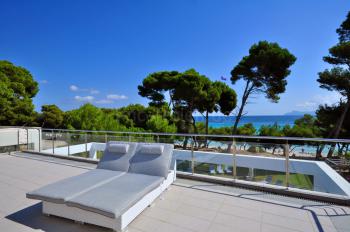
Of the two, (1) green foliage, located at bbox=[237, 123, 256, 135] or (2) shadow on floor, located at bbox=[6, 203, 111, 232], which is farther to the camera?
(1) green foliage, located at bbox=[237, 123, 256, 135]

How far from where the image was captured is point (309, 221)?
259 centimetres

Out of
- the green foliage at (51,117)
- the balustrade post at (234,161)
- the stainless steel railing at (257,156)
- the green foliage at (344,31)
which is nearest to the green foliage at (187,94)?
the green foliage at (344,31)

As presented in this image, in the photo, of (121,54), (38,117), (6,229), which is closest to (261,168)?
(6,229)

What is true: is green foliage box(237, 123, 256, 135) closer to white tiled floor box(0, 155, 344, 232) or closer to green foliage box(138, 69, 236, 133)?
green foliage box(138, 69, 236, 133)

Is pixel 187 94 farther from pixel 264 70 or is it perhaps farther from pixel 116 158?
pixel 116 158

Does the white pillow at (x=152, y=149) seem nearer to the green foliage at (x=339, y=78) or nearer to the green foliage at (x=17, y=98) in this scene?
the green foliage at (x=339, y=78)

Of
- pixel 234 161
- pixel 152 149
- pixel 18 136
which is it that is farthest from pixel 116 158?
pixel 18 136

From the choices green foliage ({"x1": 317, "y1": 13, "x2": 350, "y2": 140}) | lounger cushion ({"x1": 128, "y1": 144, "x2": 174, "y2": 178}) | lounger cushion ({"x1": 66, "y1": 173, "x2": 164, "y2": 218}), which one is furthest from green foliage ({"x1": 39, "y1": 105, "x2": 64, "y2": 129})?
green foliage ({"x1": 317, "y1": 13, "x2": 350, "y2": 140})

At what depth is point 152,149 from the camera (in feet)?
12.0

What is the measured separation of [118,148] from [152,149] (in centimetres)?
65

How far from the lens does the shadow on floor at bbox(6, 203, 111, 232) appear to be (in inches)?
94.3

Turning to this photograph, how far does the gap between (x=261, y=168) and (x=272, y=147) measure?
48cm

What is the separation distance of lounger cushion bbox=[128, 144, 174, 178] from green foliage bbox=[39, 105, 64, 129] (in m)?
17.6

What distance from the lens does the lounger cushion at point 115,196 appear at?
2.18 metres
